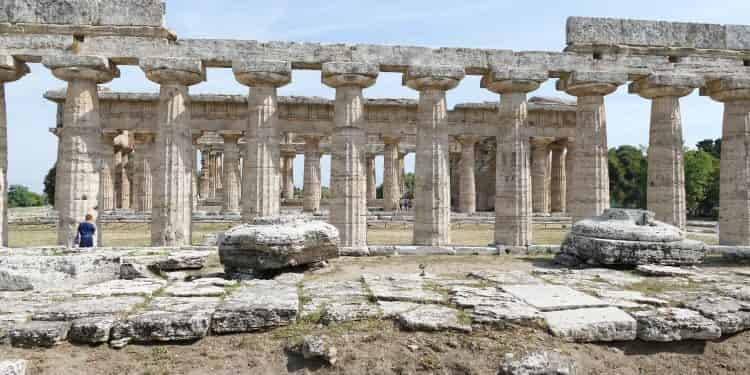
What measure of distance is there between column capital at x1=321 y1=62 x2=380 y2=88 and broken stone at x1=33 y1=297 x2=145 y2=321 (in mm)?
9091

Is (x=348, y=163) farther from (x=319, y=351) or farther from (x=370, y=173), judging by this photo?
(x=370, y=173)

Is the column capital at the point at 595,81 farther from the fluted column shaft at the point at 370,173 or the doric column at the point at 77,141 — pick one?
the fluted column shaft at the point at 370,173

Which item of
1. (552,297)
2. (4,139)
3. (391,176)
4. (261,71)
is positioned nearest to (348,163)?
(261,71)

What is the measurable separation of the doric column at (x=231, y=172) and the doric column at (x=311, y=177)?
14.7 feet

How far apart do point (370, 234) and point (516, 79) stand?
405 inches

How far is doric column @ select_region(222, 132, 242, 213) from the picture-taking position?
1087 inches

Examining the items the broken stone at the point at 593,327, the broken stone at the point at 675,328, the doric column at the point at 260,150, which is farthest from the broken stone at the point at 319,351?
the doric column at the point at 260,150

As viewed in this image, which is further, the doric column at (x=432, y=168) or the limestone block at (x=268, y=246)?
the doric column at (x=432, y=168)

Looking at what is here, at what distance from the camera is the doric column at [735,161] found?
50.5ft

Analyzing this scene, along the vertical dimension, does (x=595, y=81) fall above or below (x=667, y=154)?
above

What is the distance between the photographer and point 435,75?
572 inches

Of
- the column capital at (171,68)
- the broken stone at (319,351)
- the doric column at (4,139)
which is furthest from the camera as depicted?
the doric column at (4,139)

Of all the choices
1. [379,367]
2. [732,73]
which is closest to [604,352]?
[379,367]

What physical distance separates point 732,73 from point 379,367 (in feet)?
54.3
